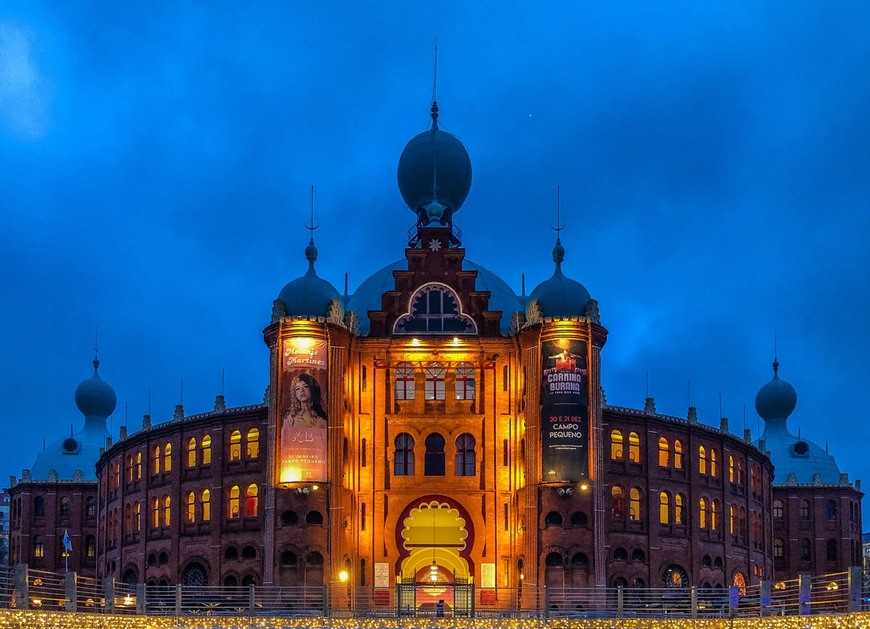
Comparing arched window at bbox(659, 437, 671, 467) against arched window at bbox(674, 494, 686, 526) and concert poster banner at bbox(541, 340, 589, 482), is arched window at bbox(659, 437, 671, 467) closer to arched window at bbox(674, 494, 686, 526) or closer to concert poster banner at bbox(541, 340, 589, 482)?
arched window at bbox(674, 494, 686, 526)

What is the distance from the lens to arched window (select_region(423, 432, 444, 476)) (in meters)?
84.1

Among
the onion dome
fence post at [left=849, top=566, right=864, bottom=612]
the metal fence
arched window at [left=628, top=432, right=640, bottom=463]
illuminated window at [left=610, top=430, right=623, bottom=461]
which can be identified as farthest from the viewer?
the onion dome

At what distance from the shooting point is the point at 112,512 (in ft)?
318

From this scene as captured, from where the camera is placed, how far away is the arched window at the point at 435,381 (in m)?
84.7

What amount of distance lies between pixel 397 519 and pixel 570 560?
1128 centimetres

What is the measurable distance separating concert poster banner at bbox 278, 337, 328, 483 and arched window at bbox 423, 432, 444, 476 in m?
8.19

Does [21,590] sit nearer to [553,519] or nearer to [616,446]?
[553,519]

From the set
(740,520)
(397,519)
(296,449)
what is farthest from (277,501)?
(740,520)

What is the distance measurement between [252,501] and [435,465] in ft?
37.8

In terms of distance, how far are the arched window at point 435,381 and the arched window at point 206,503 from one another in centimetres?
1528

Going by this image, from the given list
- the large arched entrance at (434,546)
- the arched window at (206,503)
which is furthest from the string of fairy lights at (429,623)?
the arched window at (206,503)

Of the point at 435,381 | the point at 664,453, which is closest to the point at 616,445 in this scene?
the point at 664,453

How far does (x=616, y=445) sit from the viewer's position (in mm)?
85312

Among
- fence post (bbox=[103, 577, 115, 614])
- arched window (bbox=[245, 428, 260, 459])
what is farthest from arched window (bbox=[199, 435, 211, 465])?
fence post (bbox=[103, 577, 115, 614])
